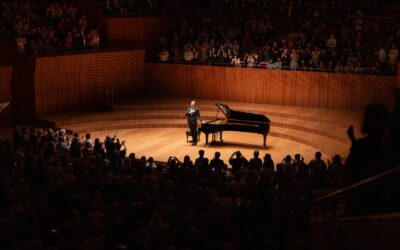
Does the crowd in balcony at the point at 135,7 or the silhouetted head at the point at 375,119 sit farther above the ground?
the crowd in balcony at the point at 135,7

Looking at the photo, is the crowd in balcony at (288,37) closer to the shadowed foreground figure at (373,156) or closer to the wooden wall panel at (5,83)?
Result: the wooden wall panel at (5,83)

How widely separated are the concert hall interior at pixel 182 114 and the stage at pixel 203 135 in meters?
0.05

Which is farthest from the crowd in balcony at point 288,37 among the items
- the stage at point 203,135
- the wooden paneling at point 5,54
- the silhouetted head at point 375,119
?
the silhouetted head at point 375,119

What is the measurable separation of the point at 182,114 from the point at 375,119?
48.0 feet

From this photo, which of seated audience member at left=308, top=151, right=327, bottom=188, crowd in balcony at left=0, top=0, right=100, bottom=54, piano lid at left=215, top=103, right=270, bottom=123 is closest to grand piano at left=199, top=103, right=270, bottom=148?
piano lid at left=215, top=103, right=270, bottom=123

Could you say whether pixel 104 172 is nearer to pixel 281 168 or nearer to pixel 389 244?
pixel 281 168

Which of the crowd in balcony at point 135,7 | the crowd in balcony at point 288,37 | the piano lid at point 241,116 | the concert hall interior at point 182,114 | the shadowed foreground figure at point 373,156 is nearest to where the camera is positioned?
the shadowed foreground figure at point 373,156

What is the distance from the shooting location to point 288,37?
20562 mm

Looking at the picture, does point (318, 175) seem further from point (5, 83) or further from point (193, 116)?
point (5, 83)

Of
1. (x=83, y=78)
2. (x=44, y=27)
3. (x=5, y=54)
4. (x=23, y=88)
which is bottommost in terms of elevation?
(x=23, y=88)

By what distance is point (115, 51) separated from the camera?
20.5m

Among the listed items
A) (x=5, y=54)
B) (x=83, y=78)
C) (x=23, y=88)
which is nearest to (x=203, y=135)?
A: (x=83, y=78)

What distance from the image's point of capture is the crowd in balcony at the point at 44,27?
18.9 meters

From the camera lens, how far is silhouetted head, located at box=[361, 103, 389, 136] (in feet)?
15.6
